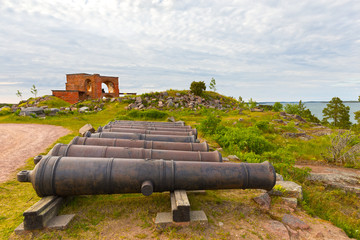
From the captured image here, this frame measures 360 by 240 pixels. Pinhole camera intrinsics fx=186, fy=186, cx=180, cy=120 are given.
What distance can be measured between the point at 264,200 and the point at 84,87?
133ft

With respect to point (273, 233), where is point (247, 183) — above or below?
above

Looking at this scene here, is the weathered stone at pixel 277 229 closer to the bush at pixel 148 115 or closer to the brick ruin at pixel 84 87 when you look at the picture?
the bush at pixel 148 115

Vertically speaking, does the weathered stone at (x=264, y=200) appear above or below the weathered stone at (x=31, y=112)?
below

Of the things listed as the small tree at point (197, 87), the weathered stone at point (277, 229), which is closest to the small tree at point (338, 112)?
the small tree at point (197, 87)

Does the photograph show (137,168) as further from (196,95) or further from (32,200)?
(196,95)

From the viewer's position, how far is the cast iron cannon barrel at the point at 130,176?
3719 mm

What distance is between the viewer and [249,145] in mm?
10789

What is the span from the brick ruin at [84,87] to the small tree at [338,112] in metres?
48.6

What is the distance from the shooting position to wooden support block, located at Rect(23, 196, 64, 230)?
11.2 ft

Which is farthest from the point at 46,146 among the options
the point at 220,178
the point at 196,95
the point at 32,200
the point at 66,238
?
the point at 196,95

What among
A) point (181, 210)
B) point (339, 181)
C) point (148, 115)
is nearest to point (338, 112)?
point (148, 115)

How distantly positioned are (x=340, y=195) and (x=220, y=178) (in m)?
5.68

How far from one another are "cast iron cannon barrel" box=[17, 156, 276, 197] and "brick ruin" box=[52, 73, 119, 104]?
3636 centimetres

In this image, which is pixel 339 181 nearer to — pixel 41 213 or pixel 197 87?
pixel 41 213
